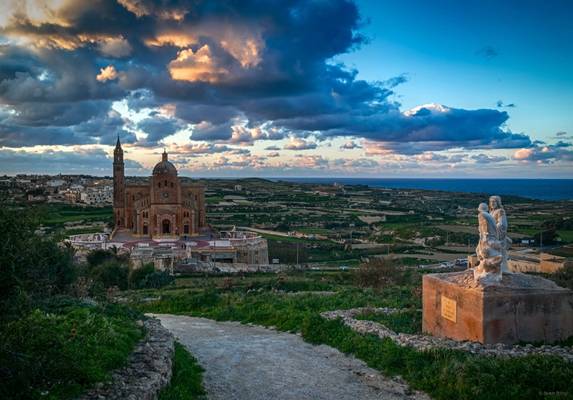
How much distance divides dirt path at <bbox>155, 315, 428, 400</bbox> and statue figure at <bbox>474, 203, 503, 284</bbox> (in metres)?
2.83

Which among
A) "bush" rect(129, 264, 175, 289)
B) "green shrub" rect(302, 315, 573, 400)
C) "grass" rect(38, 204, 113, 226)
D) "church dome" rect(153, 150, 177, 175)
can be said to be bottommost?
"bush" rect(129, 264, 175, 289)

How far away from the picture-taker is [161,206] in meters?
55.2

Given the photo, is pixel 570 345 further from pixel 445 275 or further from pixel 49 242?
pixel 49 242

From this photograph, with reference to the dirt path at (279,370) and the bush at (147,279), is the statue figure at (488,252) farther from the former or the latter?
the bush at (147,279)

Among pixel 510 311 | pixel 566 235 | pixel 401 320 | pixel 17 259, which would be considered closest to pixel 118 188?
pixel 401 320

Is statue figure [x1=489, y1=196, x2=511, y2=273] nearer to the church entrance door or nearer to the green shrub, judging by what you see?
the green shrub

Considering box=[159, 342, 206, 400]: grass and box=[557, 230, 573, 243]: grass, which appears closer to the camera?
box=[159, 342, 206, 400]: grass

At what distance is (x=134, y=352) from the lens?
907 cm

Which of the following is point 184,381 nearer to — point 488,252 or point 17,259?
point 17,259

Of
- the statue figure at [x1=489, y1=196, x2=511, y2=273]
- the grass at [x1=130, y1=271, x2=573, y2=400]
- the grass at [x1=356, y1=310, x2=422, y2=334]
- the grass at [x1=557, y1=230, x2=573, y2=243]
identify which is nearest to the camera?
the grass at [x1=130, y1=271, x2=573, y2=400]

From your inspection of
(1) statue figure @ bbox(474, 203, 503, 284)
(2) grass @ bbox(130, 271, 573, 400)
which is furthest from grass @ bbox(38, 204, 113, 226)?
(1) statue figure @ bbox(474, 203, 503, 284)

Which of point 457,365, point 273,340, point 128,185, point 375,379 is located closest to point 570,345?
point 457,365

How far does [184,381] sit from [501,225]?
6.72 meters

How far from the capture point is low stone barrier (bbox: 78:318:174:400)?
6.84 meters
